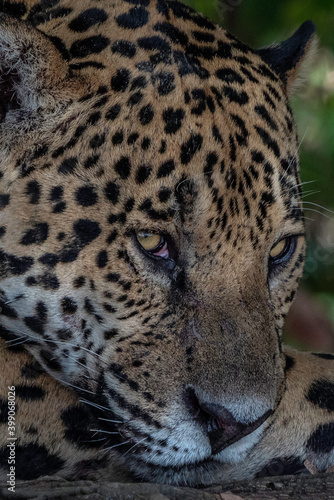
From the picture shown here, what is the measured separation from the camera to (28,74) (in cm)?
291

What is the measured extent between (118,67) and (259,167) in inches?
30.3

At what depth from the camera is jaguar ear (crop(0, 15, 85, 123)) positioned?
2812 millimetres

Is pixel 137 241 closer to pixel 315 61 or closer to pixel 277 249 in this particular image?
pixel 277 249

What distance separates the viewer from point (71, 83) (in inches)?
120

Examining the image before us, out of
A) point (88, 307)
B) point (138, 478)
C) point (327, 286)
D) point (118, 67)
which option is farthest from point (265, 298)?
point (327, 286)

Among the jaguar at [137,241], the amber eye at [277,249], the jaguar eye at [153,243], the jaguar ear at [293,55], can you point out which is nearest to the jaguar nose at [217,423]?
the jaguar at [137,241]

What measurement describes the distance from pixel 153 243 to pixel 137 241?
0.22 feet

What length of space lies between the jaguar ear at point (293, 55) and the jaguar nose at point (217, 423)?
6.68 ft

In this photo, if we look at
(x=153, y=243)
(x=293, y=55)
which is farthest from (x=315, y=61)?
(x=153, y=243)

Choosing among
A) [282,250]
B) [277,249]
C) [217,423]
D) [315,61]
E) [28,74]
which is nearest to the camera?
[217,423]

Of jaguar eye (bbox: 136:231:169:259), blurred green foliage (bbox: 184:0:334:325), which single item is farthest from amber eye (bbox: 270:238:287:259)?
blurred green foliage (bbox: 184:0:334:325)

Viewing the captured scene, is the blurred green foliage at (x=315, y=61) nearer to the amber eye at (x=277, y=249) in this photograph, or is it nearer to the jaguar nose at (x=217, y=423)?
the amber eye at (x=277, y=249)

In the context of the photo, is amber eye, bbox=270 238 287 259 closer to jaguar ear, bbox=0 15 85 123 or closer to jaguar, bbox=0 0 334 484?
jaguar, bbox=0 0 334 484

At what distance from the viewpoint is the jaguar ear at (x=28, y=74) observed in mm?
2812
